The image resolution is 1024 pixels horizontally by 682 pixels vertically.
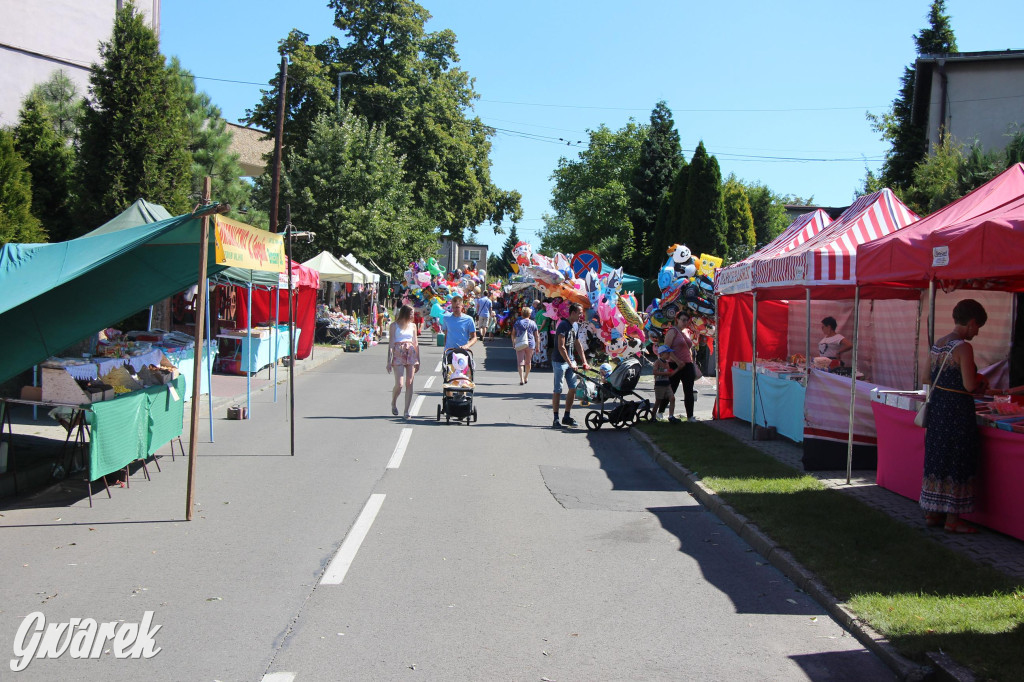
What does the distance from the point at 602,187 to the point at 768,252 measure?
180ft

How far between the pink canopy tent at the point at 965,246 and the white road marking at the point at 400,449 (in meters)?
5.65

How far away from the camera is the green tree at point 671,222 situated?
41.1 metres

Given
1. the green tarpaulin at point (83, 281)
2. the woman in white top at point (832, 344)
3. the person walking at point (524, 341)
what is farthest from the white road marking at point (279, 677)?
the person walking at point (524, 341)

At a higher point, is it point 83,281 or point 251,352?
point 83,281

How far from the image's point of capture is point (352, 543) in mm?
6633

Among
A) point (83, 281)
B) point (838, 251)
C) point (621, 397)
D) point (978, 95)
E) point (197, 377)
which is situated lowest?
point (621, 397)

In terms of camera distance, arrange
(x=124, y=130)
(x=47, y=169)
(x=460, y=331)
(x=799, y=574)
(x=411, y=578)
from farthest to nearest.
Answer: (x=47, y=169)
(x=124, y=130)
(x=460, y=331)
(x=799, y=574)
(x=411, y=578)

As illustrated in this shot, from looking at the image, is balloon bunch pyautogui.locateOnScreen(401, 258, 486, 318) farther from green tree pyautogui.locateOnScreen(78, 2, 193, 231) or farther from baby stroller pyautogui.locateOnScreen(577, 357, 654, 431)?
baby stroller pyautogui.locateOnScreen(577, 357, 654, 431)

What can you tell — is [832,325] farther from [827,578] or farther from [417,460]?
[827,578]

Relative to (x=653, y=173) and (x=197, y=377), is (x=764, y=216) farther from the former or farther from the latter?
(x=197, y=377)

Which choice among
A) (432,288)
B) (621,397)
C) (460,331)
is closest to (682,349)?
(621,397)

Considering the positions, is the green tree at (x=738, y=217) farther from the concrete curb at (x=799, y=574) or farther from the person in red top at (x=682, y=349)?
the concrete curb at (x=799, y=574)

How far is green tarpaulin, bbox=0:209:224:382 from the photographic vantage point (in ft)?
26.1

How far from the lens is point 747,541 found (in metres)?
7.07
